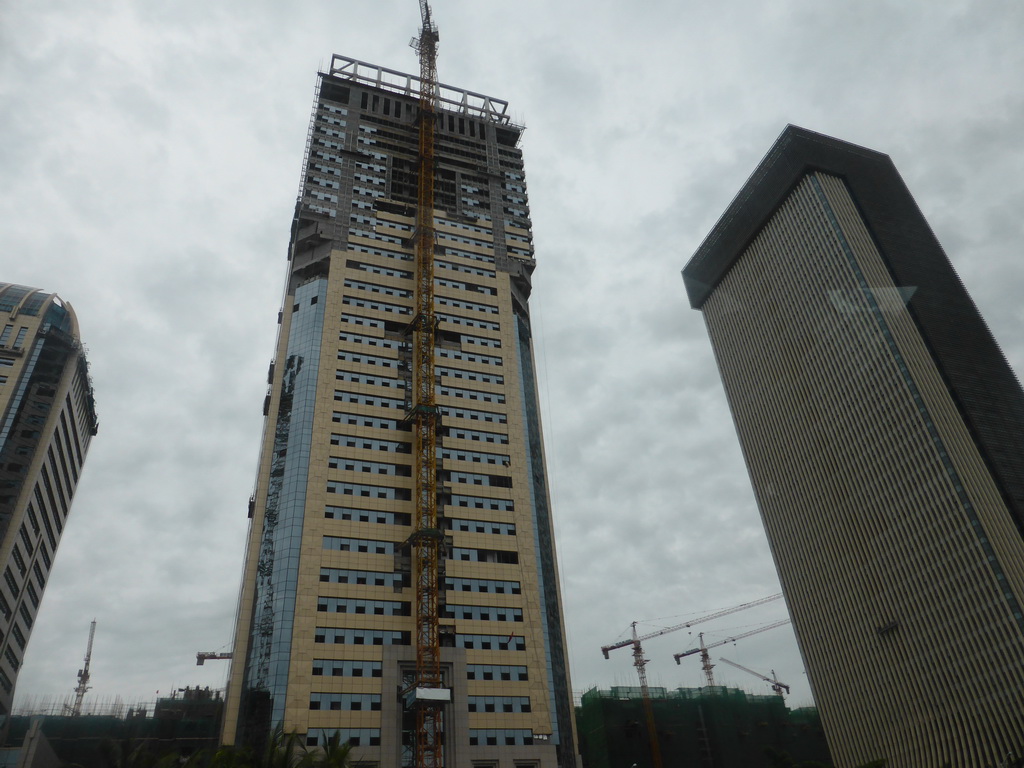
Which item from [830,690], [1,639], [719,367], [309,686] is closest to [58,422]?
[1,639]

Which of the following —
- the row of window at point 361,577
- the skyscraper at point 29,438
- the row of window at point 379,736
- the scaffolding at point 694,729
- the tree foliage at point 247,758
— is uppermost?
the skyscraper at point 29,438

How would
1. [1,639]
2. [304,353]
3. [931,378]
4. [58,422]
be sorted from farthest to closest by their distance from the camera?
[58,422]
[1,639]
[931,378]
[304,353]

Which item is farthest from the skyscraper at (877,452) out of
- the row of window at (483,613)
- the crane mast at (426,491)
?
the crane mast at (426,491)

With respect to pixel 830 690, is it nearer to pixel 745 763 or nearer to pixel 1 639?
pixel 745 763

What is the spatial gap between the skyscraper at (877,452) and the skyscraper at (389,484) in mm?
52840

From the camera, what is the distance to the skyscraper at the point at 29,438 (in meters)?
137

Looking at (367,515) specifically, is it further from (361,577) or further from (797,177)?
(797,177)

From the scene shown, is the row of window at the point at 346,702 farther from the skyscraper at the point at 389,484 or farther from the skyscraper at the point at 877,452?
the skyscraper at the point at 877,452

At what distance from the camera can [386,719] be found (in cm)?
8769

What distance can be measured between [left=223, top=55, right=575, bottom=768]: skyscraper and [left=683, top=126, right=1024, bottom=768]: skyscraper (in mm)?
52840

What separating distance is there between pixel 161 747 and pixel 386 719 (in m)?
39.3

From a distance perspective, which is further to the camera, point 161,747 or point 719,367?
point 719,367

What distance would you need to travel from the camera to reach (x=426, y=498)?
10244 centimetres

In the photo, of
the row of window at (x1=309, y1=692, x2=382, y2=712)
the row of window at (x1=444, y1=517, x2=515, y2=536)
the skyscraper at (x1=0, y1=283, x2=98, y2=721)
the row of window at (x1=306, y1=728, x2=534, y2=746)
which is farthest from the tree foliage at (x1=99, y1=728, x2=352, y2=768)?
the skyscraper at (x1=0, y1=283, x2=98, y2=721)
